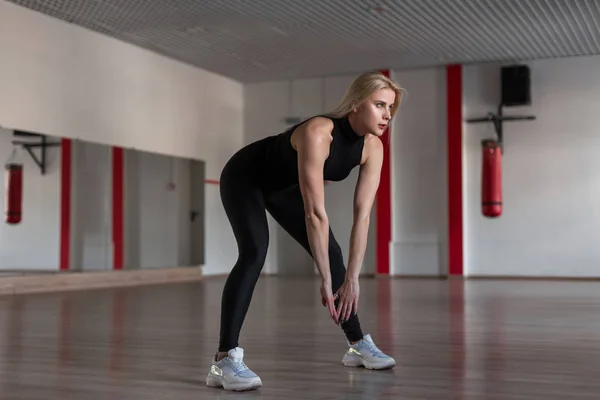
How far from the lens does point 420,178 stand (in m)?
10.5

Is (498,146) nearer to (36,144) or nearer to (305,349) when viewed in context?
(36,144)

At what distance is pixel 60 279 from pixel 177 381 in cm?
581

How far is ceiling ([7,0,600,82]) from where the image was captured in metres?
7.62

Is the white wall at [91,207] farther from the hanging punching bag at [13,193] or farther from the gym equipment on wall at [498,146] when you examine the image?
the gym equipment on wall at [498,146]

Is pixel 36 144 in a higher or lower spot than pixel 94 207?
higher

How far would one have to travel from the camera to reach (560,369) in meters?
2.69

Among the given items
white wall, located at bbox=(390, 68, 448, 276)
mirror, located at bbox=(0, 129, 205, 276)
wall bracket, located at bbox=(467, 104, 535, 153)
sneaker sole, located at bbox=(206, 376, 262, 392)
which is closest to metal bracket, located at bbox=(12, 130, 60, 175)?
mirror, located at bbox=(0, 129, 205, 276)

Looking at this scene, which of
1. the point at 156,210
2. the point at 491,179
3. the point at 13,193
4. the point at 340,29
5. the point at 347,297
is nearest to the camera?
the point at 347,297

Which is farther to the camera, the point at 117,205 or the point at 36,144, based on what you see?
the point at 117,205

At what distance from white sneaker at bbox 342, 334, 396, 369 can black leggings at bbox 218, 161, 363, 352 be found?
10.2 inches

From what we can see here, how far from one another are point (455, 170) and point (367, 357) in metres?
7.76

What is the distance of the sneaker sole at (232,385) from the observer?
2.34 metres

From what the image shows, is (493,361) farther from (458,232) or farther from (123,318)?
(458,232)

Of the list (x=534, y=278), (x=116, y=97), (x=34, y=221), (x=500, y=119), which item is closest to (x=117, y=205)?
(x=116, y=97)
